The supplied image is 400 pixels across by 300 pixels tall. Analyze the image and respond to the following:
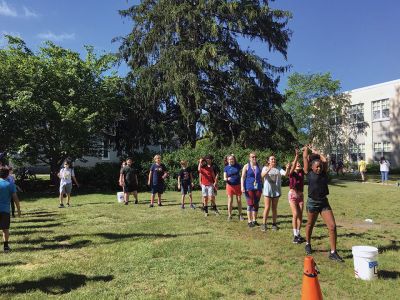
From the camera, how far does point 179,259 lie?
7.04 m

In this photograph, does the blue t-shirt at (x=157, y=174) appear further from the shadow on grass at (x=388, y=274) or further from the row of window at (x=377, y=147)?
the row of window at (x=377, y=147)

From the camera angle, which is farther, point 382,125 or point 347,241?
point 382,125

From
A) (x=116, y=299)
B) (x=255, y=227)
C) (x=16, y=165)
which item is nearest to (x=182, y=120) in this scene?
(x=16, y=165)

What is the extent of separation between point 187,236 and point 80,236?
94.1 inches

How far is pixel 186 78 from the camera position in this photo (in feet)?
78.3

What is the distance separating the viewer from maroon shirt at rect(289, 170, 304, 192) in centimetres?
852

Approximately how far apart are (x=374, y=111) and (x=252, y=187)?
39837 mm

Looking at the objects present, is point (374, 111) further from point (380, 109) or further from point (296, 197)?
point (296, 197)

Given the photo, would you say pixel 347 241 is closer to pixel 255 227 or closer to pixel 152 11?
pixel 255 227

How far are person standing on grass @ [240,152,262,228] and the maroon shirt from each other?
4.88 ft

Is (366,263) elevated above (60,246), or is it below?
above

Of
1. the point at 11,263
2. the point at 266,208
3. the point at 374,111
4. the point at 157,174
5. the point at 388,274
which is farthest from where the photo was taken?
the point at 374,111

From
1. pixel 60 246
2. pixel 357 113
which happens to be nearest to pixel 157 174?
pixel 60 246

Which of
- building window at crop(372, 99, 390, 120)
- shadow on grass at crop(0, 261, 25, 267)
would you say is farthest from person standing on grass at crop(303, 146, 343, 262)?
building window at crop(372, 99, 390, 120)
